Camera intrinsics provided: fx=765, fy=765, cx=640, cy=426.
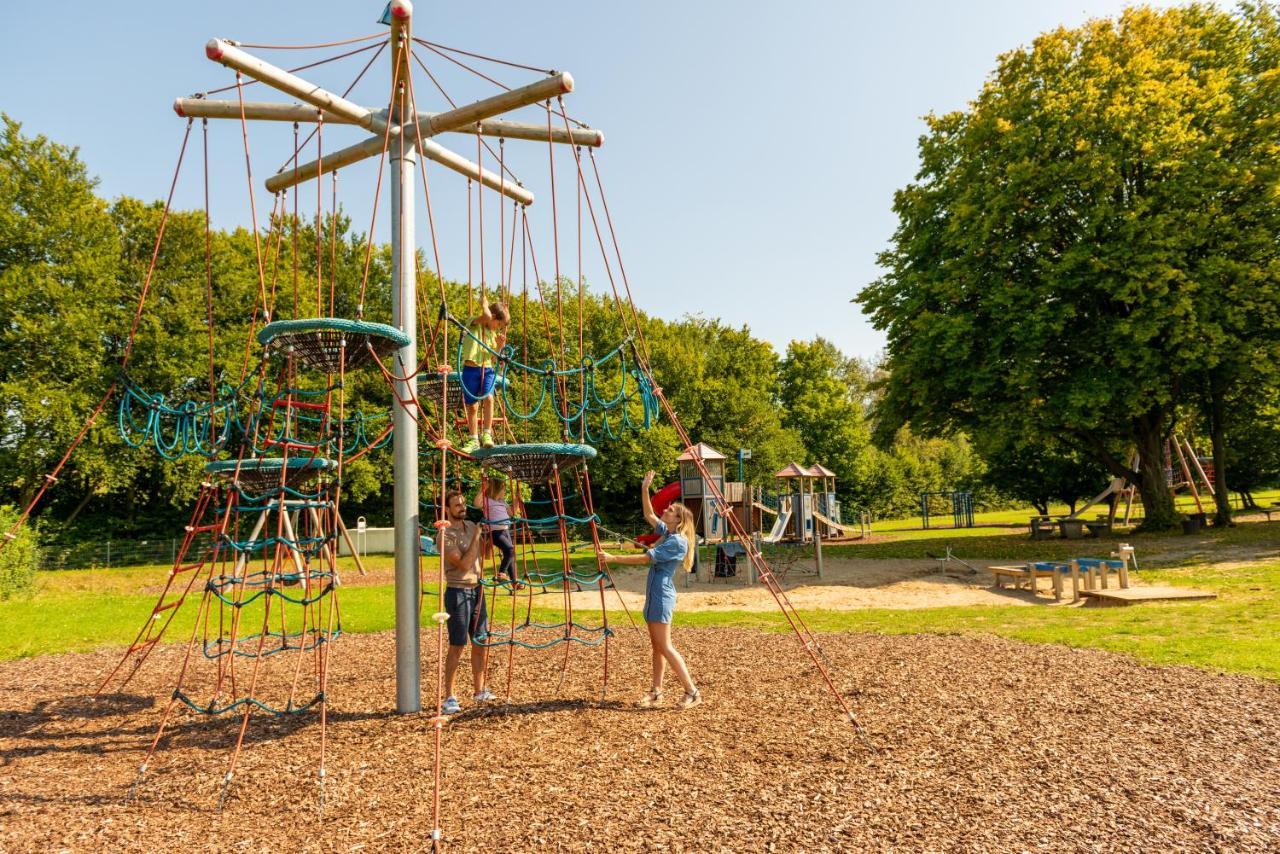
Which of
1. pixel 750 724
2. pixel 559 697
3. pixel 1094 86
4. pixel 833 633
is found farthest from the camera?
pixel 1094 86

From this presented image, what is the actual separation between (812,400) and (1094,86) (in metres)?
27.7

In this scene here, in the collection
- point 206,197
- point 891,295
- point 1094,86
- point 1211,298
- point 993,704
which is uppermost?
point 1094,86

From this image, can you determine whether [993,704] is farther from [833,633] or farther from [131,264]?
[131,264]

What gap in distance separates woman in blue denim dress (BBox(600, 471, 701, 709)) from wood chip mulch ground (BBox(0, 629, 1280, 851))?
A: 0.29 meters

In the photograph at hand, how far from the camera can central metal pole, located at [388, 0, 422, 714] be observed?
6094 mm

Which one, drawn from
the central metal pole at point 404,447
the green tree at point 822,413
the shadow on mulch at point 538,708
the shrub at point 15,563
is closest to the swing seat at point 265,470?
the central metal pole at point 404,447

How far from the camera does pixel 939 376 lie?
2086 centimetres

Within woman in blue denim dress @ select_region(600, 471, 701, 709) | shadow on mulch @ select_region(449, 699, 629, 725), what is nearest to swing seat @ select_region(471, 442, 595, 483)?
woman in blue denim dress @ select_region(600, 471, 701, 709)

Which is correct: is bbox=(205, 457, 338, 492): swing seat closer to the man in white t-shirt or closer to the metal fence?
the man in white t-shirt

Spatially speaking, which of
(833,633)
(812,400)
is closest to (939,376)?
(833,633)

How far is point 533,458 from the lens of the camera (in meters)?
5.94

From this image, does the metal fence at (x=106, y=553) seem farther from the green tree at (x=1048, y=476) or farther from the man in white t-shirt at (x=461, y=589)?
the green tree at (x=1048, y=476)

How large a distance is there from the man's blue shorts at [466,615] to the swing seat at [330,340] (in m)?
2.07

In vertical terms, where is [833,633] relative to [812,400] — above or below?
below
